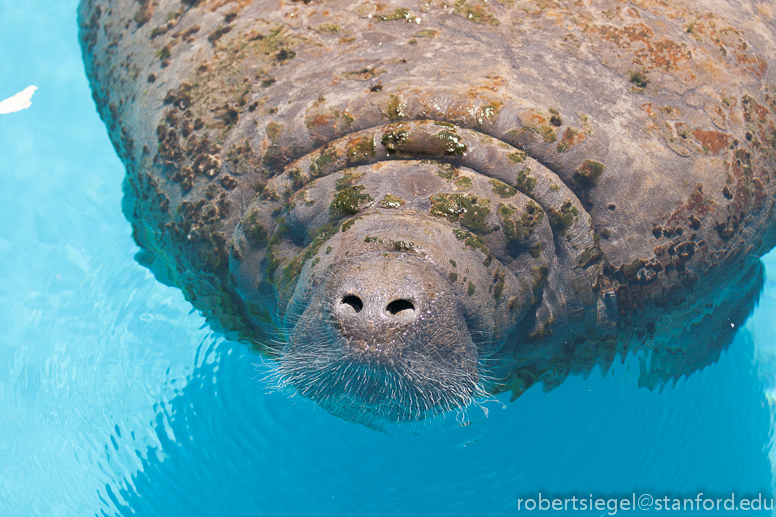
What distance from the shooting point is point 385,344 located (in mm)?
3236

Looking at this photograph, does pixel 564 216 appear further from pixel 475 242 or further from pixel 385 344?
pixel 385 344

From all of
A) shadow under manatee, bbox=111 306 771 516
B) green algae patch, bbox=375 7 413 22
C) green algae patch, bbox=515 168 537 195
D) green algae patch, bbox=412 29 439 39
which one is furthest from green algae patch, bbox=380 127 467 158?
shadow under manatee, bbox=111 306 771 516

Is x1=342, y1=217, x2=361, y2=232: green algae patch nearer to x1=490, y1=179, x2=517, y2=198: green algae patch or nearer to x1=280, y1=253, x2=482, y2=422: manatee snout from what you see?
x1=280, y1=253, x2=482, y2=422: manatee snout

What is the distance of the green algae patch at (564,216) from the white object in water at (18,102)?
27.8 feet

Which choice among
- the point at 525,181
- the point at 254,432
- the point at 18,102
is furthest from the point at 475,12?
the point at 18,102

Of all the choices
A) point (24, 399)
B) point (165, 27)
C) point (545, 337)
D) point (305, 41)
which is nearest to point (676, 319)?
point (545, 337)

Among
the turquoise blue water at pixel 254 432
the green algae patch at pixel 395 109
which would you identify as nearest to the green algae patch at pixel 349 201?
the green algae patch at pixel 395 109

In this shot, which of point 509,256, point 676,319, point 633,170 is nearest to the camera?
point 509,256

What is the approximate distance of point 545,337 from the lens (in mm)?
4754

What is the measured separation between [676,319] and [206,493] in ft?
16.8

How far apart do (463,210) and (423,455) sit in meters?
3.62

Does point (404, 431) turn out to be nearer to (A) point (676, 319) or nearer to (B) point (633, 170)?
(A) point (676, 319)

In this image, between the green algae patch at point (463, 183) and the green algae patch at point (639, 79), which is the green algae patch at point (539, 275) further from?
the green algae patch at point (639, 79)

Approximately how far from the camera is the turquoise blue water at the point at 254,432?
6723 millimetres
